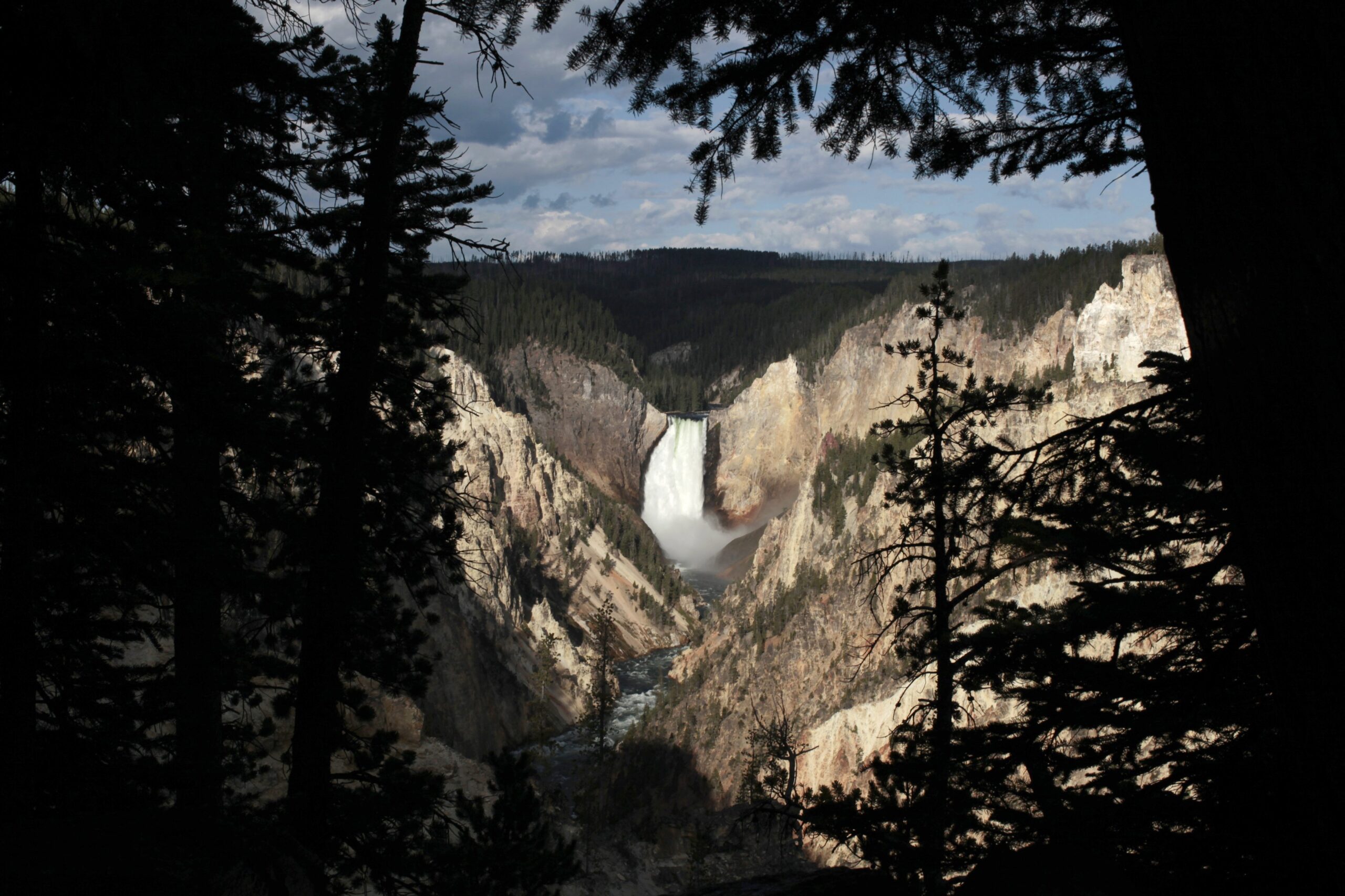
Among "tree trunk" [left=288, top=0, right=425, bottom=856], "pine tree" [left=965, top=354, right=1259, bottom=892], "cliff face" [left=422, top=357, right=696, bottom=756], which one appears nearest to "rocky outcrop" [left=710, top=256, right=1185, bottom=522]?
"cliff face" [left=422, top=357, right=696, bottom=756]

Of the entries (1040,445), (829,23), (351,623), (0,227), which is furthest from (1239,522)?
(351,623)

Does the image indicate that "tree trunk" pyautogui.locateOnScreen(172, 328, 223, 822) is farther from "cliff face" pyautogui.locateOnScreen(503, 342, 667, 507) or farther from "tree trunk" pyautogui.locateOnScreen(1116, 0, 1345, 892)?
"cliff face" pyautogui.locateOnScreen(503, 342, 667, 507)

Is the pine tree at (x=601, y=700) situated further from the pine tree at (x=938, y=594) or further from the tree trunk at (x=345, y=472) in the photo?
the tree trunk at (x=345, y=472)

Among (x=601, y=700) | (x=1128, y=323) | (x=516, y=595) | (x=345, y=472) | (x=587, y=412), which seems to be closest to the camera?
(x=345, y=472)

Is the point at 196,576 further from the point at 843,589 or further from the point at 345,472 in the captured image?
the point at 843,589

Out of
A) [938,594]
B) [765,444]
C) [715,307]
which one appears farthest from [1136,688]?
[715,307]

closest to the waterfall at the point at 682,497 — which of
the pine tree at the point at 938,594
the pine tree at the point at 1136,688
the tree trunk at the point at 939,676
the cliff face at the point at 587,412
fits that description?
the cliff face at the point at 587,412
